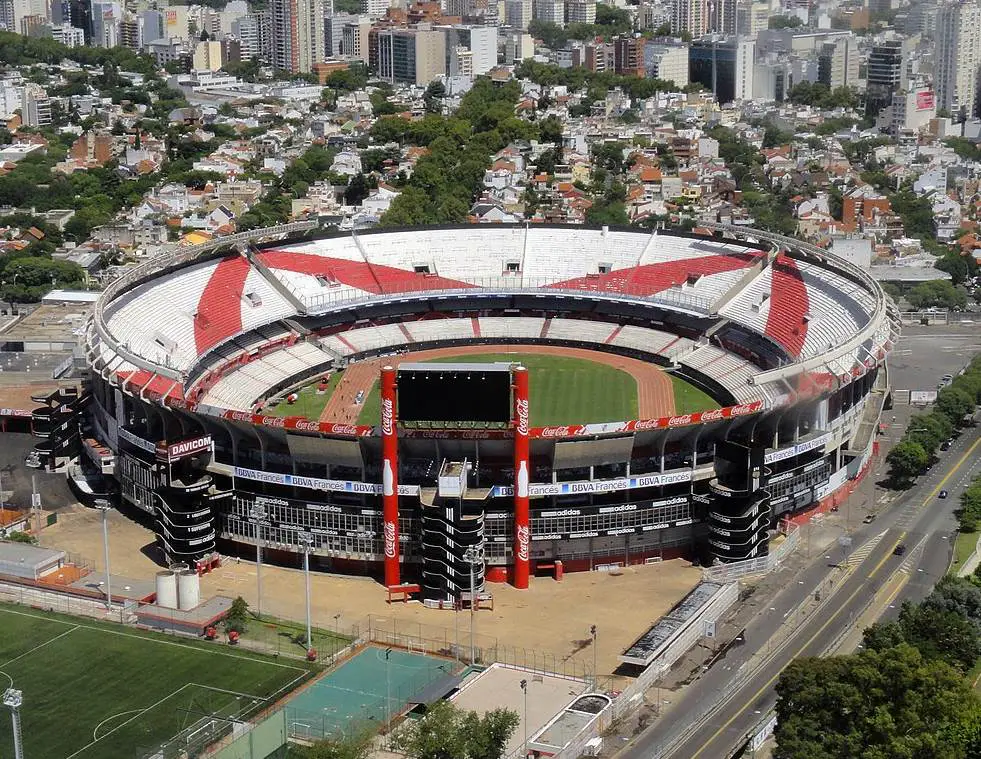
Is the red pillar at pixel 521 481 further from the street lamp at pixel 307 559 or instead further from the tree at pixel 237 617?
the tree at pixel 237 617

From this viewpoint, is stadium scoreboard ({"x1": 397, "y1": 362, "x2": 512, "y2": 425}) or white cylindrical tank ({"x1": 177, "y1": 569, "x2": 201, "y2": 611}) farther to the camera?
stadium scoreboard ({"x1": 397, "y1": 362, "x2": 512, "y2": 425})

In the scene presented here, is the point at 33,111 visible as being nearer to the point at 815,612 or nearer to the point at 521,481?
the point at 521,481

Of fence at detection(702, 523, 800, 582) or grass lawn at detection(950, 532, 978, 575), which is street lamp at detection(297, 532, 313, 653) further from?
grass lawn at detection(950, 532, 978, 575)

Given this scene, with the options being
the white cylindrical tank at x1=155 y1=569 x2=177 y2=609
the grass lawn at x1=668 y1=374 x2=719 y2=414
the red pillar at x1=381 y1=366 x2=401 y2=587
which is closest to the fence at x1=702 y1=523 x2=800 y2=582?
the red pillar at x1=381 y1=366 x2=401 y2=587

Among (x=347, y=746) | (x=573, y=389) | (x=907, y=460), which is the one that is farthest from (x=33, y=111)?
(x=347, y=746)

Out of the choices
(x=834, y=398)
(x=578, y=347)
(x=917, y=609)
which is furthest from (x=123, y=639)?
(x=578, y=347)
